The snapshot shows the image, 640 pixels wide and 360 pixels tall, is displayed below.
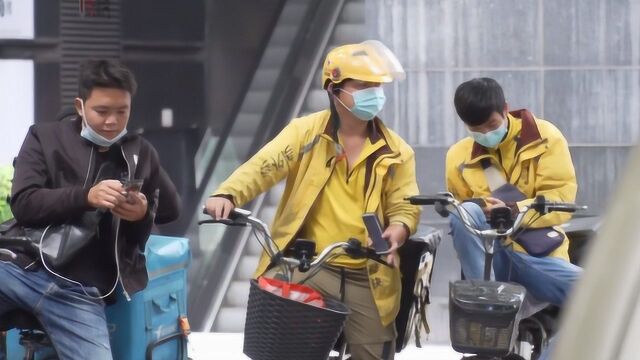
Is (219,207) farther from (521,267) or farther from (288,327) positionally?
(521,267)

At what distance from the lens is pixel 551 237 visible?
5363mm

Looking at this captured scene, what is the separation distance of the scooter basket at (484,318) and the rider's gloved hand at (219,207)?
92cm


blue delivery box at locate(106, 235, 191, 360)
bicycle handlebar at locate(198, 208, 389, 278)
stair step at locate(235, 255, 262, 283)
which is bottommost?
stair step at locate(235, 255, 262, 283)

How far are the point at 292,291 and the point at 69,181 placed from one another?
0.90 meters

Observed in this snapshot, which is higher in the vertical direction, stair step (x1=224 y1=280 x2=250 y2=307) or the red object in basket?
the red object in basket

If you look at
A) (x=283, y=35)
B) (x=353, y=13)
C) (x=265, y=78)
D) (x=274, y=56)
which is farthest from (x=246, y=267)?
(x=353, y=13)

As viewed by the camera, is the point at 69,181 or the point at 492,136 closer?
the point at 69,181

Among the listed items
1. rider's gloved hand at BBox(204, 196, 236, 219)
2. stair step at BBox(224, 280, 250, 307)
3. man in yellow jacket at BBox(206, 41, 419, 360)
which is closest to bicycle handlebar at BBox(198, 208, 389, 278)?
rider's gloved hand at BBox(204, 196, 236, 219)

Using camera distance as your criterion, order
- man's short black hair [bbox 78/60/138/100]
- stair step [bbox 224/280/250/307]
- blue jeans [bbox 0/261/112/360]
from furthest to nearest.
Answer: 1. stair step [bbox 224/280/250/307]
2. man's short black hair [bbox 78/60/138/100]
3. blue jeans [bbox 0/261/112/360]

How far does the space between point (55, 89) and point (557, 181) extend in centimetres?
569

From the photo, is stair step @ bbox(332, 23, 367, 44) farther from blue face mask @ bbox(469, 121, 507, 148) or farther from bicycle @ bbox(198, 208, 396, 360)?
bicycle @ bbox(198, 208, 396, 360)

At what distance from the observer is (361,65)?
4844 millimetres

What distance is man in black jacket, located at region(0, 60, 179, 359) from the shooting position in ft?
14.5

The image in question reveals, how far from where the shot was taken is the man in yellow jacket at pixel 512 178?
5.14 meters
